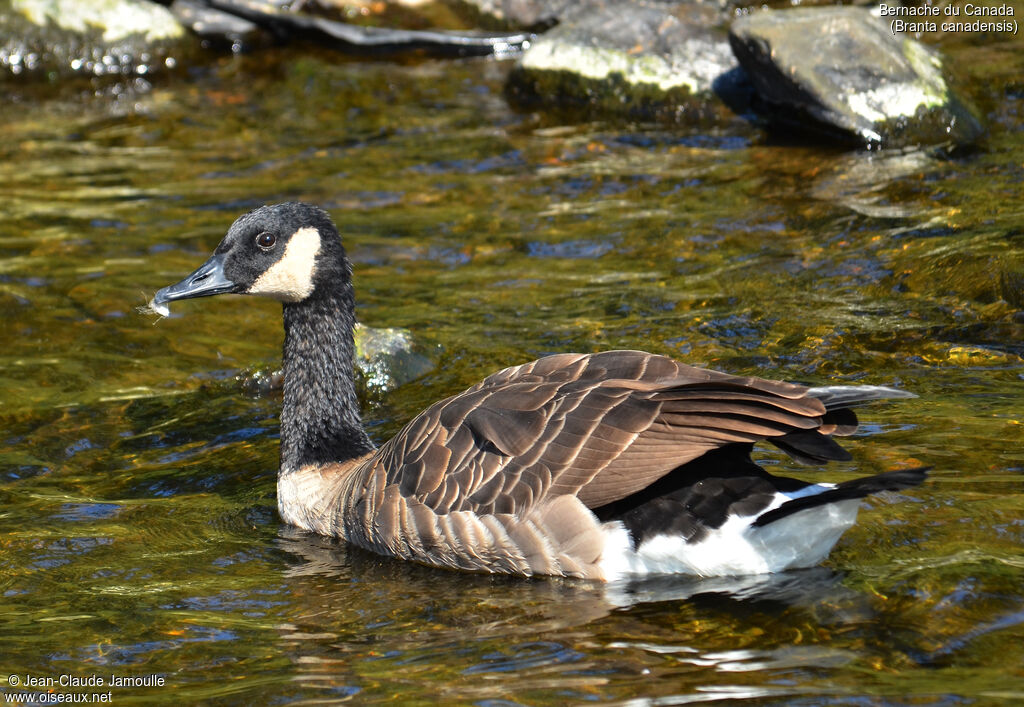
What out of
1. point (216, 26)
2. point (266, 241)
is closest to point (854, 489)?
point (266, 241)

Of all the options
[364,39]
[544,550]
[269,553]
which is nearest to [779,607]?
[544,550]

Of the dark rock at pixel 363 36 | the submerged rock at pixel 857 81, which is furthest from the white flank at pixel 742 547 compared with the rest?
the dark rock at pixel 363 36

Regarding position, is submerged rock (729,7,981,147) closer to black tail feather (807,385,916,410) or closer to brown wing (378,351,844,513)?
brown wing (378,351,844,513)

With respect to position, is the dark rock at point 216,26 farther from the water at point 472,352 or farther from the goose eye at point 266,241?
the goose eye at point 266,241

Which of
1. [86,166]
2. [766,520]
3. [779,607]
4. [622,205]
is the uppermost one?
[86,166]

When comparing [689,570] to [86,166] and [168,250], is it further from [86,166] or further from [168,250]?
[86,166]

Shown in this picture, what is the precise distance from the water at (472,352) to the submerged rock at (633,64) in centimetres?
51

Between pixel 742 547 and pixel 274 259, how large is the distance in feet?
9.24

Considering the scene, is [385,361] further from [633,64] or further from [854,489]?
[633,64]

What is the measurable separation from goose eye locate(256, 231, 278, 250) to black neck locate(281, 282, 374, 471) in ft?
1.10

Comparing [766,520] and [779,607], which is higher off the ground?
[766,520]

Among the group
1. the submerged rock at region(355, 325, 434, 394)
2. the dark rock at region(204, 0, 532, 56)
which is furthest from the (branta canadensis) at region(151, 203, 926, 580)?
the dark rock at region(204, 0, 532, 56)

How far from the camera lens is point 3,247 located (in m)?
10.4

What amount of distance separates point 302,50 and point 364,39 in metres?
0.84
